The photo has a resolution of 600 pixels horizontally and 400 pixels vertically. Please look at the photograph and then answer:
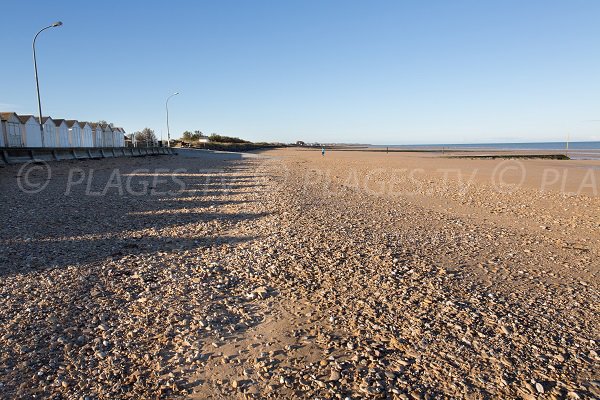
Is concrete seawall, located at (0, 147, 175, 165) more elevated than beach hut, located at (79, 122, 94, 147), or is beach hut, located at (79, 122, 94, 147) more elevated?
beach hut, located at (79, 122, 94, 147)

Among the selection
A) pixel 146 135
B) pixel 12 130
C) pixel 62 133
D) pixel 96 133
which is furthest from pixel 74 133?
pixel 146 135

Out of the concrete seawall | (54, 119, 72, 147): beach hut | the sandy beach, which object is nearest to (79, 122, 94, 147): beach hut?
(54, 119, 72, 147): beach hut

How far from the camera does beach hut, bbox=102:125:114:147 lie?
49000mm

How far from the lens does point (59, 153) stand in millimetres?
24328

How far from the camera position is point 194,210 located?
10.0 meters

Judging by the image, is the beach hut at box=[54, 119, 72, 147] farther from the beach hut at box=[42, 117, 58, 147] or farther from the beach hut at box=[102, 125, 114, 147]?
the beach hut at box=[102, 125, 114, 147]

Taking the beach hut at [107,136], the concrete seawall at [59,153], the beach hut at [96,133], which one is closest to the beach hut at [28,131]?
the concrete seawall at [59,153]

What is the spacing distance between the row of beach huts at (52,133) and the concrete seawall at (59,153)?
118 inches

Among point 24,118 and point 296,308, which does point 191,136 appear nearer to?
point 24,118

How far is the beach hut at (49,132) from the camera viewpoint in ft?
116

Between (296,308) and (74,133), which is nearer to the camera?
(296,308)

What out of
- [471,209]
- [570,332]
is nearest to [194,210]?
[471,209]

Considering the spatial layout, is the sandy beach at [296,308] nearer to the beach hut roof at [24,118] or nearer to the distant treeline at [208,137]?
the beach hut roof at [24,118]

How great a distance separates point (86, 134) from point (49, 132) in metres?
7.85
